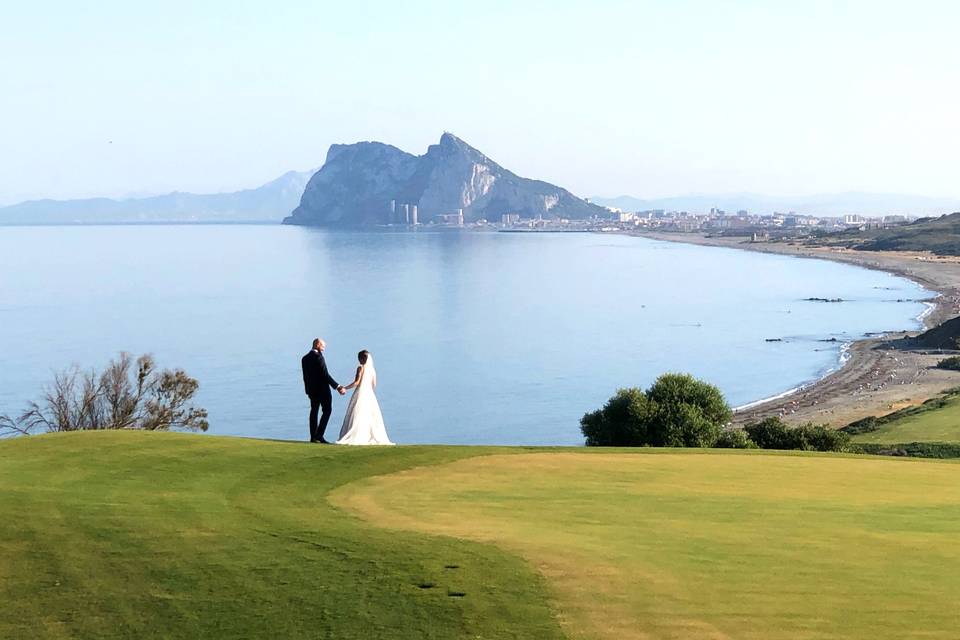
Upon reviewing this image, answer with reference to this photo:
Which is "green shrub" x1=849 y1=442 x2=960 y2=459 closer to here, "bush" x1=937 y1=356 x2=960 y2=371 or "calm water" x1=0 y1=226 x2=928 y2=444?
"calm water" x1=0 y1=226 x2=928 y2=444

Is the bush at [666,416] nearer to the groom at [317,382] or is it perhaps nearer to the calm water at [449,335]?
the groom at [317,382]

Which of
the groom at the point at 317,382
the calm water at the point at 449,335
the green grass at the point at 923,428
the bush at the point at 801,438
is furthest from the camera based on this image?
the calm water at the point at 449,335

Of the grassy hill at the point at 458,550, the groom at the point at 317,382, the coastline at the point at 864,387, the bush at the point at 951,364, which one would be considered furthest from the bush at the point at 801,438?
the bush at the point at 951,364

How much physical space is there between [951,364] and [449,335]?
46585 mm

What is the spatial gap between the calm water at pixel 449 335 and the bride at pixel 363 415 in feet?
126

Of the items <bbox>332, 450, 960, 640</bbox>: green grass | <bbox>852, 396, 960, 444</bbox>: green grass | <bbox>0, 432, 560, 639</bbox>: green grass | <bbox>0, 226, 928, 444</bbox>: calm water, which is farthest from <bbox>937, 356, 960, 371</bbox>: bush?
<bbox>0, 432, 560, 639</bbox>: green grass

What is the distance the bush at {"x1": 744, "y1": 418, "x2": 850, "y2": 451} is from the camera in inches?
1359

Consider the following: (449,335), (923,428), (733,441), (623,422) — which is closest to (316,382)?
(623,422)

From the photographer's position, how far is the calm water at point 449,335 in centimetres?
6981

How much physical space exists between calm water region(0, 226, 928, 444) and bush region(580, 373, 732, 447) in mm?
22622

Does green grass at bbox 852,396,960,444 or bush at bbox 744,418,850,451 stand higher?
bush at bbox 744,418,850,451

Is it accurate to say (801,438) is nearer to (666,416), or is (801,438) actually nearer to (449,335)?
(666,416)

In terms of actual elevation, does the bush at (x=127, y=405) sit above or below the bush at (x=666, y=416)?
below

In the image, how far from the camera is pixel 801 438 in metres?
35.6
